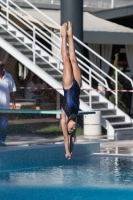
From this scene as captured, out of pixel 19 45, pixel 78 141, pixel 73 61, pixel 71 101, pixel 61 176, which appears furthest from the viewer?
pixel 19 45

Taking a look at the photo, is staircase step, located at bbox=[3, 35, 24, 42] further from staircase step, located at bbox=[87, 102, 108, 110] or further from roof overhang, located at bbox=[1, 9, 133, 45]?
staircase step, located at bbox=[87, 102, 108, 110]

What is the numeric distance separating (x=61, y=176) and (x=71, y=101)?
1.20 meters

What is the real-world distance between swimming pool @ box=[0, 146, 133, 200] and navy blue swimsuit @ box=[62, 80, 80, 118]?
1.02 metres

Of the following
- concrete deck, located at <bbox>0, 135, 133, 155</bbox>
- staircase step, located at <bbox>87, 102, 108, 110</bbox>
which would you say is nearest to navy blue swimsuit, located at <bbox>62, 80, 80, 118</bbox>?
concrete deck, located at <bbox>0, 135, 133, 155</bbox>

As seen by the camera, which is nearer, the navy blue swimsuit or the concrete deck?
the navy blue swimsuit

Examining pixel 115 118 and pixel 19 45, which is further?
A: pixel 19 45

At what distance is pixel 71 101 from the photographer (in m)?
9.54

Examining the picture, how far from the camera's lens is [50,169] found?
35.2ft

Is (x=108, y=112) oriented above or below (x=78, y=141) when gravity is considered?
below

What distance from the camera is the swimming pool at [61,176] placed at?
8383mm

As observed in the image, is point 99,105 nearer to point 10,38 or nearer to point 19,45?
point 19,45

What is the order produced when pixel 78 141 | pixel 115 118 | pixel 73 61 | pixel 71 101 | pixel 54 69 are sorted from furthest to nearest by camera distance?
pixel 54 69 < pixel 115 118 < pixel 78 141 < pixel 73 61 < pixel 71 101

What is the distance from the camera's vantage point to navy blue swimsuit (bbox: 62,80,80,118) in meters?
9.48

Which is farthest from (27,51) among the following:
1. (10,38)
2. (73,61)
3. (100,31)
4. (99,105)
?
(73,61)
